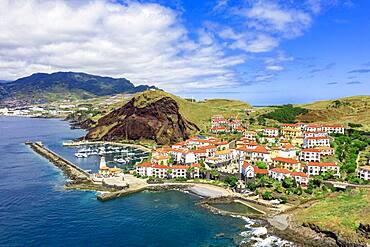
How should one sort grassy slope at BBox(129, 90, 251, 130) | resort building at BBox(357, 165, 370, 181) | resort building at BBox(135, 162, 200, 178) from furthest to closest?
grassy slope at BBox(129, 90, 251, 130) → resort building at BBox(135, 162, 200, 178) → resort building at BBox(357, 165, 370, 181)

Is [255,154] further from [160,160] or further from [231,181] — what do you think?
[160,160]

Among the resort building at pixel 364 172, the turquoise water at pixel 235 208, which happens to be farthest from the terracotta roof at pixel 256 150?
the turquoise water at pixel 235 208

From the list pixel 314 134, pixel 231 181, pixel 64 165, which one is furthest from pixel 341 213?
pixel 64 165

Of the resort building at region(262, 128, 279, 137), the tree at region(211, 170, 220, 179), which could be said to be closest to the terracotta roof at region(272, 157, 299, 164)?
the tree at region(211, 170, 220, 179)

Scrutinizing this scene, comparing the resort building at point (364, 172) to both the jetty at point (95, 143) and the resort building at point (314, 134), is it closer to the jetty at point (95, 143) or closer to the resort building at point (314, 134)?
the resort building at point (314, 134)

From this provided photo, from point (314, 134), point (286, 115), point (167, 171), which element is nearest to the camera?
point (167, 171)

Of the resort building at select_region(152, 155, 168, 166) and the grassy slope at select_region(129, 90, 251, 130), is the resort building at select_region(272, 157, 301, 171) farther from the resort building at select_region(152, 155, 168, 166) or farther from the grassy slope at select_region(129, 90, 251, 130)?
the grassy slope at select_region(129, 90, 251, 130)
